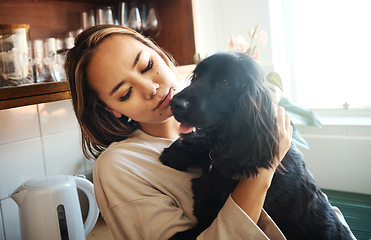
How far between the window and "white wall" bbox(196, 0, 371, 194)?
13 cm

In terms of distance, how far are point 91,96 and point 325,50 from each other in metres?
1.76

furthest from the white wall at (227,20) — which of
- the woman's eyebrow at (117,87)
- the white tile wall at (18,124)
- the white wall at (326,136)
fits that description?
the woman's eyebrow at (117,87)

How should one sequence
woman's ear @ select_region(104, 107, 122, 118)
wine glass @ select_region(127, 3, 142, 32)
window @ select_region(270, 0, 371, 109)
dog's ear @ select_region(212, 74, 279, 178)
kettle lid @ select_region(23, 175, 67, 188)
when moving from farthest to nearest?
window @ select_region(270, 0, 371, 109)
wine glass @ select_region(127, 3, 142, 32)
kettle lid @ select_region(23, 175, 67, 188)
woman's ear @ select_region(104, 107, 122, 118)
dog's ear @ select_region(212, 74, 279, 178)

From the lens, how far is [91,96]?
3.67ft

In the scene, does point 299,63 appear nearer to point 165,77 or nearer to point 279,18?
point 279,18

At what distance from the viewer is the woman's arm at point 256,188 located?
2.83 feet

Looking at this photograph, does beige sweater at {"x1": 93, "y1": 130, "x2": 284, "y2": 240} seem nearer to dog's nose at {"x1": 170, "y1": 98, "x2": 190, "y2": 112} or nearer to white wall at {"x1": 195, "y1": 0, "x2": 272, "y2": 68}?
dog's nose at {"x1": 170, "y1": 98, "x2": 190, "y2": 112}

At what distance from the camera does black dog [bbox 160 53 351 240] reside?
0.85m

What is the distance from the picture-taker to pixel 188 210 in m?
1.04

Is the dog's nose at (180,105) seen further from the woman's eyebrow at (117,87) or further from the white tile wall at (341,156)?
the white tile wall at (341,156)

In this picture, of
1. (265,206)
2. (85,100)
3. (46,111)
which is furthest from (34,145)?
(265,206)

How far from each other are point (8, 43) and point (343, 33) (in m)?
1.90

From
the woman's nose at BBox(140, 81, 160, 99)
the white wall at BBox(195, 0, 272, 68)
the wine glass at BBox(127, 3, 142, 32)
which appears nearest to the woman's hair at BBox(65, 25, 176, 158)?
the woman's nose at BBox(140, 81, 160, 99)

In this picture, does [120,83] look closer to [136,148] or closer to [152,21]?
[136,148]
